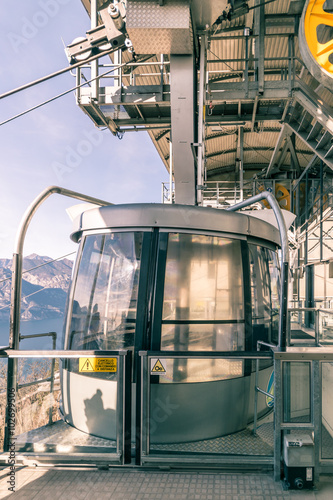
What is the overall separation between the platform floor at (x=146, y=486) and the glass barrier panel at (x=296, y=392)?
591 millimetres

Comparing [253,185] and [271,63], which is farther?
[253,185]

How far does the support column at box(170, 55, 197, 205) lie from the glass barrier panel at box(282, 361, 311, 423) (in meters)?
3.98

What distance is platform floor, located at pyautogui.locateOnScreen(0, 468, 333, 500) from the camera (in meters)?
3.33

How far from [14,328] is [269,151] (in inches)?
753

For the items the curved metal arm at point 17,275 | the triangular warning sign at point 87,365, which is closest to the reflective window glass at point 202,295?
the triangular warning sign at point 87,365

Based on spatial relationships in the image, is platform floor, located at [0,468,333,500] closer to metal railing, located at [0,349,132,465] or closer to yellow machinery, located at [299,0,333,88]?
metal railing, located at [0,349,132,465]

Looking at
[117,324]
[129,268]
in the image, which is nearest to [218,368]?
[117,324]

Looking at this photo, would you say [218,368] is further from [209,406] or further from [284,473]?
[284,473]

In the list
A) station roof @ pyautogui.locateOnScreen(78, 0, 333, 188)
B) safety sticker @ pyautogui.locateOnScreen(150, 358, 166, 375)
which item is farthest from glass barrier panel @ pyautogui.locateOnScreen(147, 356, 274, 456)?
station roof @ pyautogui.locateOnScreen(78, 0, 333, 188)

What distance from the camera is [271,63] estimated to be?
1215 cm

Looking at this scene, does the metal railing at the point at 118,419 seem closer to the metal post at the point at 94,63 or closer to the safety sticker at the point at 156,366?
the safety sticker at the point at 156,366

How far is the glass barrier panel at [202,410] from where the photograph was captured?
174 inches

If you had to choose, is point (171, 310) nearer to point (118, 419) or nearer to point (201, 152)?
point (118, 419)

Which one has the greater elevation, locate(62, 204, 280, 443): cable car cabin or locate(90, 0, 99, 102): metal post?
locate(90, 0, 99, 102): metal post
